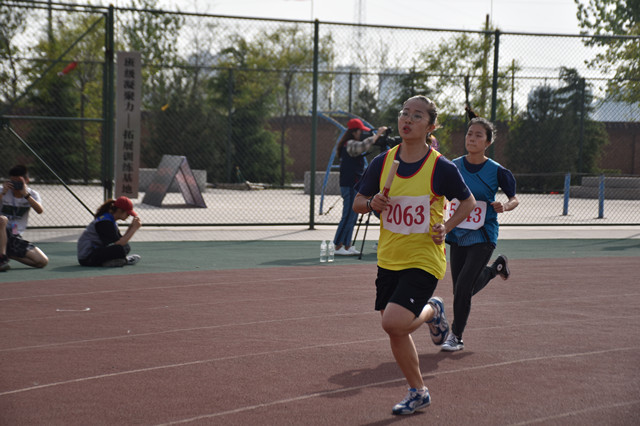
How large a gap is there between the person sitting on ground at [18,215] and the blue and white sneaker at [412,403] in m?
6.68

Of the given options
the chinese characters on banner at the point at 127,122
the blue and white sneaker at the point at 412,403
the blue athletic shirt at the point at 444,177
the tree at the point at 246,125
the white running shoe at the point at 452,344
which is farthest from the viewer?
the tree at the point at 246,125

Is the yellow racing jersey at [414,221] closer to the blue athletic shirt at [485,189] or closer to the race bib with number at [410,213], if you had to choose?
the race bib with number at [410,213]

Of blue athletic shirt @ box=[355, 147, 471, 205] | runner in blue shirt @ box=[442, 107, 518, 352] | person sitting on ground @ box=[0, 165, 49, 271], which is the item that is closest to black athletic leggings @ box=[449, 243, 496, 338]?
runner in blue shirt @ box=[442, 107, 518, 352]

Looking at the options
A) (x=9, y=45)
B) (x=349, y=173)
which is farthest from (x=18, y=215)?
(x=9, y=45)

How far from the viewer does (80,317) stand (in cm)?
712

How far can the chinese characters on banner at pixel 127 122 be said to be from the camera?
13234 mm

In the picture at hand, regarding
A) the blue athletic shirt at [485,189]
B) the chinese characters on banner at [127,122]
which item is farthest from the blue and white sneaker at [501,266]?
the chinese characters on banner at [127,122]

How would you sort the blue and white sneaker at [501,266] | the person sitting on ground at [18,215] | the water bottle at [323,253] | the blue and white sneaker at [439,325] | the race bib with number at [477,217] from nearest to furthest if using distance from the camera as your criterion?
the blue and white sneaker at [439,325] < the race bib with number at [477,217] < the blue and white sneaker at [501,266] < the person sitting on ground at [18,215] < the water bottle at [323,253]

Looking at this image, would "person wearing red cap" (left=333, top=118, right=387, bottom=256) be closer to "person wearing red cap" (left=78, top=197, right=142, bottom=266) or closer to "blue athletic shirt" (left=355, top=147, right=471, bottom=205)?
"person wearing red cap" (left=78, top=197, right=142, bottom=266)

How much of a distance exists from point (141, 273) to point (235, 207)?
1160cm

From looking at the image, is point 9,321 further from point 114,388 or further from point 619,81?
point 619,81

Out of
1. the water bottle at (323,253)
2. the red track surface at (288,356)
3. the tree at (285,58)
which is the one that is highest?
the tree at (285,58)

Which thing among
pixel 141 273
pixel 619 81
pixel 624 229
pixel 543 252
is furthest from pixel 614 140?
pixel 141 273

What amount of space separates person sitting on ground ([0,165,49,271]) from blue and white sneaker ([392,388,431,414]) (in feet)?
21.9
